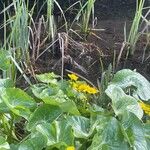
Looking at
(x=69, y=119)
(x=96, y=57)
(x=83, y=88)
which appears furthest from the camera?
(x=96, y=57)

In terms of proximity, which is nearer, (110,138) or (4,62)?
(110,138)

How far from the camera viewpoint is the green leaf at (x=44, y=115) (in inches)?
65.8

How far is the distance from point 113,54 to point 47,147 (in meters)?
1.19

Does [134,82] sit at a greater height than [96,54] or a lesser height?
greater

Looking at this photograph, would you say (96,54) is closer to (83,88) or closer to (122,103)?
(83,88)

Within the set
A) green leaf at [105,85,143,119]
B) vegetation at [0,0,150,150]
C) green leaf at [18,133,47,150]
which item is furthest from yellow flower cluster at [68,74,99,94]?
green leaf at [18,133,47,150]

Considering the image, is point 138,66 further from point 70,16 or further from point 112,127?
point 112,127

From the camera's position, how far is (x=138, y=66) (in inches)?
102

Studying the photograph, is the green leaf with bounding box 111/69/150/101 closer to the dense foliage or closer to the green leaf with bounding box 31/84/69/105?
the dense foliage

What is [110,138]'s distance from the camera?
159 centimetres

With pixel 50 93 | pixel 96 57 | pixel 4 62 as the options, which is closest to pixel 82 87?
pixel 50 93

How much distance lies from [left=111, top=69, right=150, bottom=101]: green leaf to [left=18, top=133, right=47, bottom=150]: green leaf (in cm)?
53

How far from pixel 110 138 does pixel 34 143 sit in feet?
0.85

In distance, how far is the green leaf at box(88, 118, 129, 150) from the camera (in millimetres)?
1573
